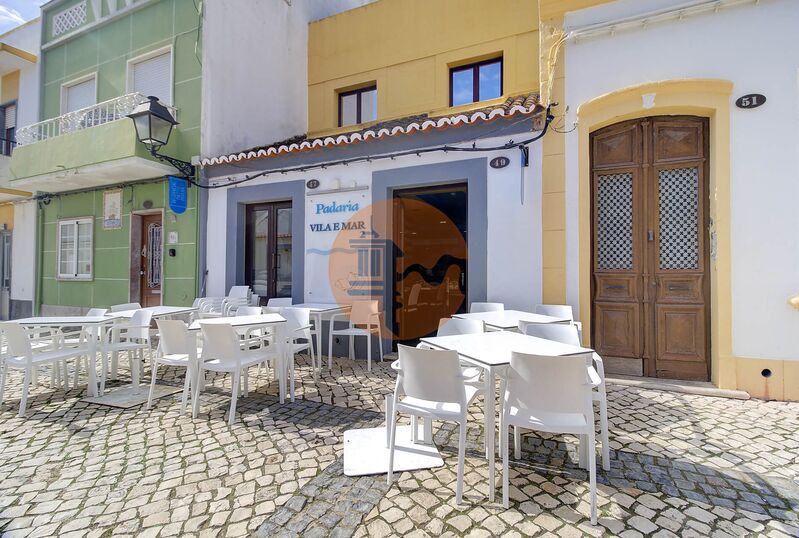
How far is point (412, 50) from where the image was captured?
28.0 feet

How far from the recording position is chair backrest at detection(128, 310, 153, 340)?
4984 mm

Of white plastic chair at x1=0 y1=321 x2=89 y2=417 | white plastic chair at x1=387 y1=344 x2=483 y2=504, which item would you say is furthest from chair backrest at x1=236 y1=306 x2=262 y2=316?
white plastic chair at x1=387 y1=344 x2=483 y2=504

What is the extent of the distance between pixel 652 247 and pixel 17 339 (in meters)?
7.35

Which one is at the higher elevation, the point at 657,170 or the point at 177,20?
the point at 177,20

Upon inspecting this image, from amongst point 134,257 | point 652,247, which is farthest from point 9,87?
point 652,247

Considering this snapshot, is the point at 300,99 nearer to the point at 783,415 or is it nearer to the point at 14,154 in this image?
the point at 14,154

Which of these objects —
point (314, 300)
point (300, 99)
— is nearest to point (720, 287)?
point (314, 300)

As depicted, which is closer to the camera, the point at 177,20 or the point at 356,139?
the point at 356,139

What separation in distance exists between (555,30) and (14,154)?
1168 centimetres

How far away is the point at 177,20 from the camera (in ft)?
26.8

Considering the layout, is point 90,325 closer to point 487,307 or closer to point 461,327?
point 461,327

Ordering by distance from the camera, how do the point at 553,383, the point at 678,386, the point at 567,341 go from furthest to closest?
the point at 678,386
the point at 567,341
the point at 553,383

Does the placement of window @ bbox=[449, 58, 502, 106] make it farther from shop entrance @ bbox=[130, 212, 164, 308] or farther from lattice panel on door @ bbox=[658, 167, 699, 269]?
shop entrance @ bbox=[130, 212, 164, 308]

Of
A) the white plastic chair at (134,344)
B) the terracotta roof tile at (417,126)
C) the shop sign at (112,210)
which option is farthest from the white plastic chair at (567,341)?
the shop sign at (112,210)
